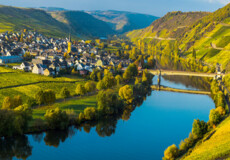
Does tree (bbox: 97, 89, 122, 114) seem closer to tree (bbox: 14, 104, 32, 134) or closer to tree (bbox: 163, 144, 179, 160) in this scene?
tree (bbox: 14, 104, 32, 134)

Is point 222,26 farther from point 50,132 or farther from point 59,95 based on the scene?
point 50,132

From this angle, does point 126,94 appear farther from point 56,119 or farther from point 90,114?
point 56,119

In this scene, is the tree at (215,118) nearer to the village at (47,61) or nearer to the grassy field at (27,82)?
the grassy field at (27,82)

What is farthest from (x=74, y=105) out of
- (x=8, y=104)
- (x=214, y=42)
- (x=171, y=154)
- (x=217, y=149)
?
(x=214, y=42)

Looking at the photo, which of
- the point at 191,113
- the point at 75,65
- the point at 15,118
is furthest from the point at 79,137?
the point at 75,65

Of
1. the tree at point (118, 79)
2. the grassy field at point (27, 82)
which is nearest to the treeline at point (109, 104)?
the tree at point (118, 79)
